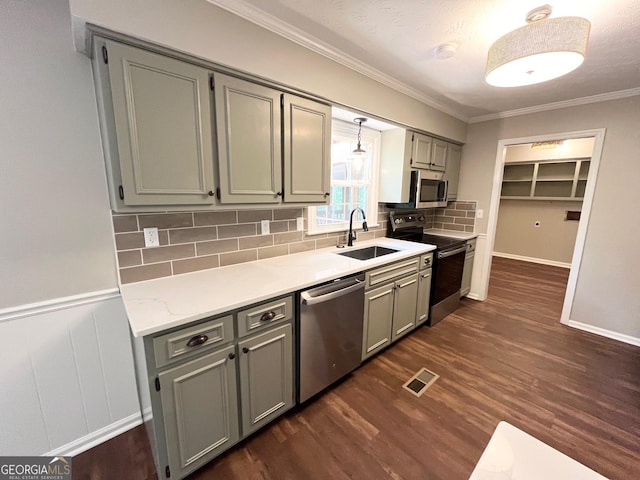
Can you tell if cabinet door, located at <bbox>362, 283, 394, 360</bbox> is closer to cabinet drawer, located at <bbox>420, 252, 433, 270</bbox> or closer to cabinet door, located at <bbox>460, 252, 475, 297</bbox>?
cabinet drawer, located at <bbox>420, 252, 433, 270</bbox>

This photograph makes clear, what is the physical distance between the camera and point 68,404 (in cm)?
147

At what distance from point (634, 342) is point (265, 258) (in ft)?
12.8

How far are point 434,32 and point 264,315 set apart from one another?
205cm

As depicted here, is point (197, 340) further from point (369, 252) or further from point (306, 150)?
point (369, 252)

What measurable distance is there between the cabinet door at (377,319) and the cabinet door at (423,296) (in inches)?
20.4

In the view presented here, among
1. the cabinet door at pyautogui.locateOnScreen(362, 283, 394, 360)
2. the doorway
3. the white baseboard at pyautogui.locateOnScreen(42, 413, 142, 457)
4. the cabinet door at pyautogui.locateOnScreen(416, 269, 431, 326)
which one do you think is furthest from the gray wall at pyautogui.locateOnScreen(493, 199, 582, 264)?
the white baseboard at pyautogui.locateOnScreen(42, 413, 142, 457)

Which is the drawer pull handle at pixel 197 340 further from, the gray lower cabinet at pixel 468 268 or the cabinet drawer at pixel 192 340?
the gray lower cabinet at pixel 468 268

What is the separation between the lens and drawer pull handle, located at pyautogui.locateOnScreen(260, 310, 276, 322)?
1.46 m

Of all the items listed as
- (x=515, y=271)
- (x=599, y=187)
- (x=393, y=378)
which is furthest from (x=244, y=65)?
(x=515, y=271)

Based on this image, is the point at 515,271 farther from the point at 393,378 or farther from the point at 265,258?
the point at 265,258

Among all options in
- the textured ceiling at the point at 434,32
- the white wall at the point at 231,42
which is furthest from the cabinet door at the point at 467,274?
the white wall at the point at 231,42

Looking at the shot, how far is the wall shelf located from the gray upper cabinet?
562cm

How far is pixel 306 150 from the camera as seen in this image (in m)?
1.88

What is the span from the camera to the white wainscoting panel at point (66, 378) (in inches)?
52.0
